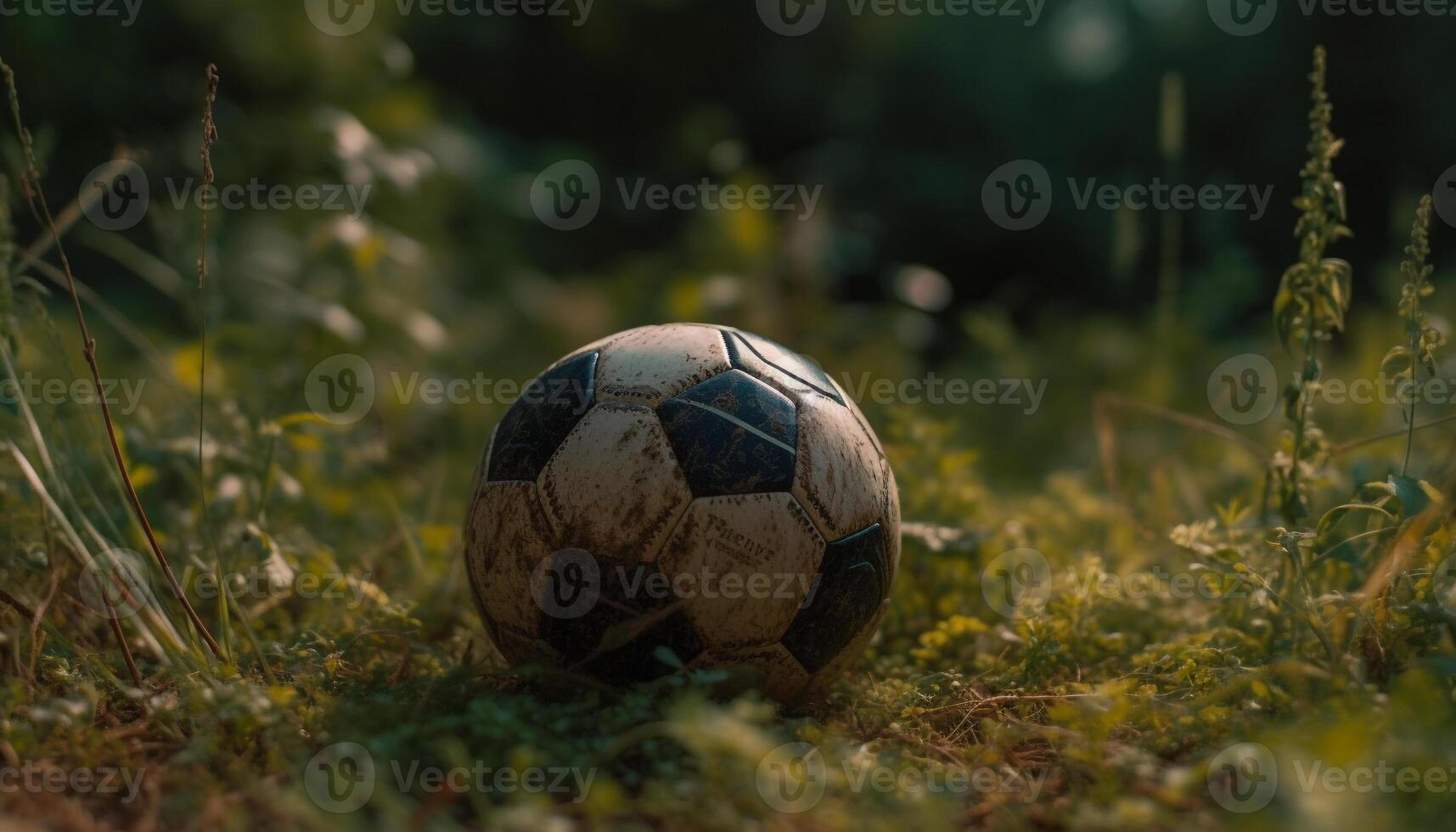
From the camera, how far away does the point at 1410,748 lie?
2.08 metres

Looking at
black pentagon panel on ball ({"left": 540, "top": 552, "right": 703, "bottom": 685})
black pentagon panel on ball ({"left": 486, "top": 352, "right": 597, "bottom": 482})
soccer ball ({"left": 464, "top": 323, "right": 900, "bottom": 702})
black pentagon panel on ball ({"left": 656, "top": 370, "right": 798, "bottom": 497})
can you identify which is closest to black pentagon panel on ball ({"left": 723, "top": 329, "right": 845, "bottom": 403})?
soccer ball ({"left": 464, "top": 323, "right": 900, "bottom": 702})

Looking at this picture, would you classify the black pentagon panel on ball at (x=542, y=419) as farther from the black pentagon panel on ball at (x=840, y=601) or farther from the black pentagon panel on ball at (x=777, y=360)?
the black pentagon panel on ball at (x=840, y=601)

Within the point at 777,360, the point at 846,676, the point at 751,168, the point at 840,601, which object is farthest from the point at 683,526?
the point at 751,168

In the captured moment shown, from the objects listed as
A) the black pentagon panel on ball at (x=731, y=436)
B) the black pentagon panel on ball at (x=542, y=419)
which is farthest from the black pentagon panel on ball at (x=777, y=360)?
the black pentagon panel on ball at (x=542, y=419)

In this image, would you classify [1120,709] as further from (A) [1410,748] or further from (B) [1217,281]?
(B) [1217,281]

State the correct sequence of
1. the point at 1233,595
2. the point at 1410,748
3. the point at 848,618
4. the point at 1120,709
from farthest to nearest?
1. the point at 1233,595
2. the point at 848,618
3. the point at 1120,709
4. the point at 1410,748

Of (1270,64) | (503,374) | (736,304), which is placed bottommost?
(503,374)

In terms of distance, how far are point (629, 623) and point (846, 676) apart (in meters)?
0.92

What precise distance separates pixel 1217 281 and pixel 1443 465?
10.0 ft

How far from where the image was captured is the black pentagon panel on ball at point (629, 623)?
9.13 ft

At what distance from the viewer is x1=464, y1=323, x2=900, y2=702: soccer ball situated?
2791mm

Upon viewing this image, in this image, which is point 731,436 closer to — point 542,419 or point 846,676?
point 542,419

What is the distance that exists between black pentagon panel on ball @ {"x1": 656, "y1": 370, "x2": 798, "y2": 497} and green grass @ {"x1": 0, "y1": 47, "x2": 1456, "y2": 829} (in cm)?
51

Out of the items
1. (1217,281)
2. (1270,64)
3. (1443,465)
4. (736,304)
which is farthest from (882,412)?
(1270,64)
